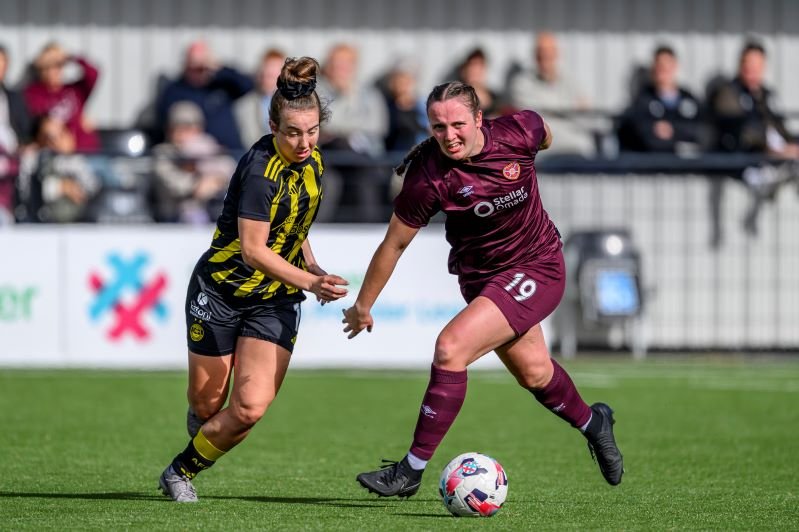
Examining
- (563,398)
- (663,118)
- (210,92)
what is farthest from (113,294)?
(563,398)

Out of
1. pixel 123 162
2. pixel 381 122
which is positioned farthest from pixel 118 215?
pixel 381 122

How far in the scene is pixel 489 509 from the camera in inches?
242

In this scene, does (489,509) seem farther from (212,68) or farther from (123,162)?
(212,68)

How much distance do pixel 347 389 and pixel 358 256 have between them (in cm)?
153

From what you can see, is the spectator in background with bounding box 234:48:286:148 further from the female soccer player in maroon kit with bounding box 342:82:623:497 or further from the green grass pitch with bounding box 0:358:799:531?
the female soccer player in maroon kit with bounding box 342:82:623:497

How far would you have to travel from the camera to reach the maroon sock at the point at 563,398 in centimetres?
684

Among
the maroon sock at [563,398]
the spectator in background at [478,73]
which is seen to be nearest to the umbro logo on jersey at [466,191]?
the maroon sock at [563,398]

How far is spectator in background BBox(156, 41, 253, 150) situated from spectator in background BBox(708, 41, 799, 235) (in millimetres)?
4622

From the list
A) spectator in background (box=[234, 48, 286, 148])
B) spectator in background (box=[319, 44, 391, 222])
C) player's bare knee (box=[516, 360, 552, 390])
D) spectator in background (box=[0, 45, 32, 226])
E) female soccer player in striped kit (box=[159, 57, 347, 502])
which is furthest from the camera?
spectator in background (box=[234, 48, 286, 148])

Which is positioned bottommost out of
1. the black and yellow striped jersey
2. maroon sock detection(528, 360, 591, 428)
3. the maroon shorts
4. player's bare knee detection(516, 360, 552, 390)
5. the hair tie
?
maroon sock detection(528, 360, 591, 428)

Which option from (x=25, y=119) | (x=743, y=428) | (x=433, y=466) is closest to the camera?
(x=433, y=466)

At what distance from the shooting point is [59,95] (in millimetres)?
14156

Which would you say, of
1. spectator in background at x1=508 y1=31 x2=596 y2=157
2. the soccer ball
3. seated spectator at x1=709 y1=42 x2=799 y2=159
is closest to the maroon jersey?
the soccer ball

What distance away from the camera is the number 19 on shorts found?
6.58 metres
